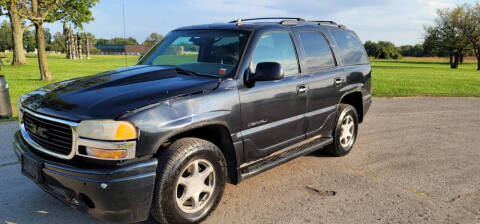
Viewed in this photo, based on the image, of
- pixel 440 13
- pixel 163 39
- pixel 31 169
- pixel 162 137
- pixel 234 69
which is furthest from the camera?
pixel 440 13

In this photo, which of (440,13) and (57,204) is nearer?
→ (57,204)

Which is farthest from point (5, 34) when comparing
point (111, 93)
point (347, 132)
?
point (111, 93)

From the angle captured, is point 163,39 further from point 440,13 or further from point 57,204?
point 440,13

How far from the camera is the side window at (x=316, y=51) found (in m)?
4.48

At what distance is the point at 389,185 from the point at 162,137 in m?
2.90

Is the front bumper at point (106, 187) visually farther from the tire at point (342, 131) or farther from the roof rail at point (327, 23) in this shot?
the roof rail at point (327, 23)

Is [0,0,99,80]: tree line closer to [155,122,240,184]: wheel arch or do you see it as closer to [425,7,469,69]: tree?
[155,122,240,184]: wheel arch

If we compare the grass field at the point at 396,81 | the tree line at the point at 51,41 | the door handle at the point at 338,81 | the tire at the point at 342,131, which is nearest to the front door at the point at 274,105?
the door handle at the point at 338,81

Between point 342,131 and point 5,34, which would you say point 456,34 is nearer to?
point 342,131

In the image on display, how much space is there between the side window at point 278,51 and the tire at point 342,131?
1.30 metres

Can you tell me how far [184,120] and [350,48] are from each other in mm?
3425

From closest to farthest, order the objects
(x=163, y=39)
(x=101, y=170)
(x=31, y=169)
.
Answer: (x=101, y=170), (x=31, y=169), (x=163, y=39)

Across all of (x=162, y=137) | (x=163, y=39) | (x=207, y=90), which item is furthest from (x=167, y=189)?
(x=163, y=39)

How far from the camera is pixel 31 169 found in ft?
10.2
